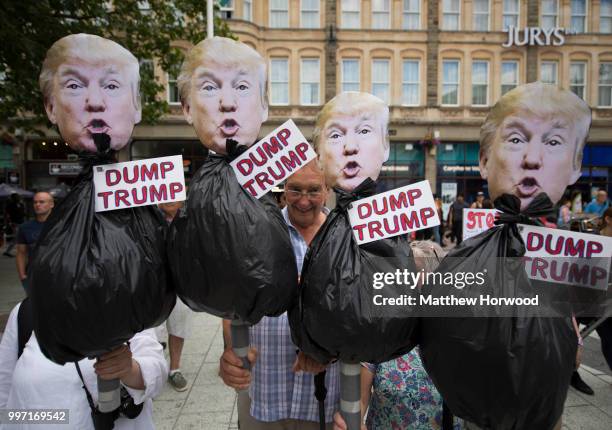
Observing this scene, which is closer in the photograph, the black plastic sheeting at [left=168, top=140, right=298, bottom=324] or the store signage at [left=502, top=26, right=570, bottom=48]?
the black plastic sheeting at [left=168, top=140, right=298, bottom=324]

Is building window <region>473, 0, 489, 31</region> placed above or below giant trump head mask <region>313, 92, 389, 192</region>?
above

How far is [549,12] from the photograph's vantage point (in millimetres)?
17359

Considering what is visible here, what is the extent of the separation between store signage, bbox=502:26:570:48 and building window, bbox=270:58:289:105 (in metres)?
9.29

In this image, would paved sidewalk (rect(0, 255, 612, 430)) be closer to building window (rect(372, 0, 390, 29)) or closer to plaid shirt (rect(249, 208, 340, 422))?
plaid shirt (rect(249, 208, 340, 422))

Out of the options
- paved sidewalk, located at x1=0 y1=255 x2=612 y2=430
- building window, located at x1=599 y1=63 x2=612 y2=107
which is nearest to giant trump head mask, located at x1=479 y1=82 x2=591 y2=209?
paved sidewalk, located at x1=0 y1=255 x2=612 y2=430

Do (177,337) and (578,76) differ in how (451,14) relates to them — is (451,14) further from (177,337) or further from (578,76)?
(177,337)

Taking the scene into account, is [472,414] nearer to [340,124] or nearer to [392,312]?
[392,312]

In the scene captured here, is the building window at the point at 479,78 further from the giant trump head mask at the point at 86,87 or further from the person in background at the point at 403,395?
the giant trump head mask at the point at 86,87

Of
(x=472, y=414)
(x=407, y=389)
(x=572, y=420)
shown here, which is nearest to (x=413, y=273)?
(x=472, y=414)

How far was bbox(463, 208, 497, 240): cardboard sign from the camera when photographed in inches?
56.5

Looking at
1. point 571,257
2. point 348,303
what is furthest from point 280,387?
point 571,257

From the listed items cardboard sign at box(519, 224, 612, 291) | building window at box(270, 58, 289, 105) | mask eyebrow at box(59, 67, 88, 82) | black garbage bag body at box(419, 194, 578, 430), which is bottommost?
black garbage bag body at box(419, 194, 578, 430)

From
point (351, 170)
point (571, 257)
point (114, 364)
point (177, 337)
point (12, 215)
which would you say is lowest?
point (12, 215)

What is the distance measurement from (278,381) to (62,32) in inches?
265
